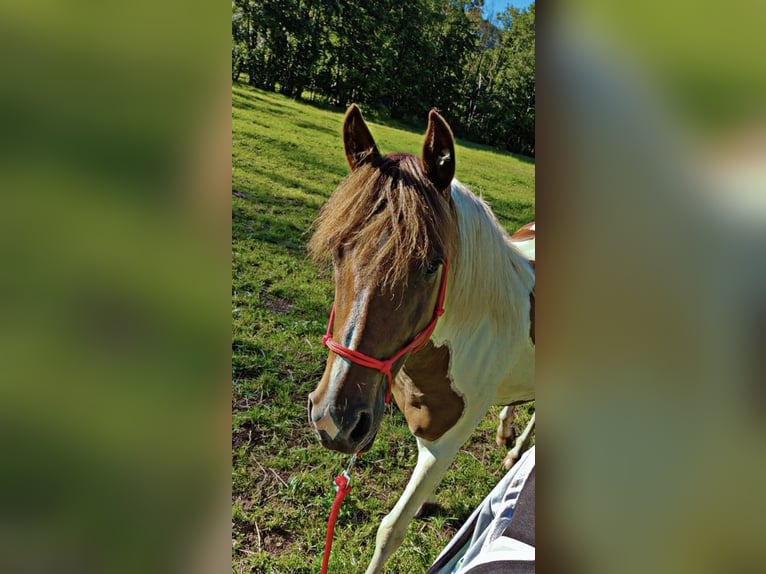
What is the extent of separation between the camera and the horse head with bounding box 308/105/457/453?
122 cm

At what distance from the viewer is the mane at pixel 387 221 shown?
4.11ft

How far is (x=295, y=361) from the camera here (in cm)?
205

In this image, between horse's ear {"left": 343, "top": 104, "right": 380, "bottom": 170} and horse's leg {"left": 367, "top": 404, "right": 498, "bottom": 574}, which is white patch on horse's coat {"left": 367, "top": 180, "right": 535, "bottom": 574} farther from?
horse's ear {"left": 343, "top": 104, "right": 380, "bottom": 170}

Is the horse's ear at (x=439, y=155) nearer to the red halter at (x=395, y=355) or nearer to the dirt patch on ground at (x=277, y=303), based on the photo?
the red halter at (x=395, y=355)

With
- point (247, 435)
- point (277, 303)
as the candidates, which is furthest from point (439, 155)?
point (247, 435)

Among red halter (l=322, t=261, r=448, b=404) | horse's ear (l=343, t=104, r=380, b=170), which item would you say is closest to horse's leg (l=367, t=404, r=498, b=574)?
red halter (l=322, t=261, r=448, b=404)

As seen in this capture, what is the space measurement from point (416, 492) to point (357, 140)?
3.91ft

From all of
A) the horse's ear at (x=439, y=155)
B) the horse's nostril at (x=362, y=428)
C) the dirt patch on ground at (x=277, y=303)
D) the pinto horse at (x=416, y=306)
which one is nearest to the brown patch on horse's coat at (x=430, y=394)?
the pinto horse at (x=416, y=306)

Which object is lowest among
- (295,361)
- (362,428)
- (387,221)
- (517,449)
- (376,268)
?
(517,449)

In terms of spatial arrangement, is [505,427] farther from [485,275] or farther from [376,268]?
[376,268]
